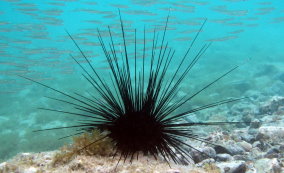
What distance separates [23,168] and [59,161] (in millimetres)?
421

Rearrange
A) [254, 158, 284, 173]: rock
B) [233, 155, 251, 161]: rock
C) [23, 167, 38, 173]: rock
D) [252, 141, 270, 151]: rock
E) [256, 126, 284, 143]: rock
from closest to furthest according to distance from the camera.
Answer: [23, 167, 38, 173]: rock < [254, 158, 284, 173]: rock < [233, 155, 251, 161]: rock < [252, 141, 270, 151]: rock < [256, 126, 284, 143]: rock

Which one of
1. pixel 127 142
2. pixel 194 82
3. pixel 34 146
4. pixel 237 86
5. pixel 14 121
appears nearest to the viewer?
pixel 127 142

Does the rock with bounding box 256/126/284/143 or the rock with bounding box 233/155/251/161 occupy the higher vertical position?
the rock with bounding box 256/126/284/143

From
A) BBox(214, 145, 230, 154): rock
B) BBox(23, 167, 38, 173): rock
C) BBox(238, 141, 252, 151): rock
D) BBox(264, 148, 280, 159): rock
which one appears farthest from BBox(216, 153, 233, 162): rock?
BBox(23, 167, 38, 173): rock

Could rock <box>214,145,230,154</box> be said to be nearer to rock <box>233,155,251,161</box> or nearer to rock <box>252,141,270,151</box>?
rock <box>233,155,251,161</box>

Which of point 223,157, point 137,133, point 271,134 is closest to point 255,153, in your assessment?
point 223,157

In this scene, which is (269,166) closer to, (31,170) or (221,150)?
(221,150)

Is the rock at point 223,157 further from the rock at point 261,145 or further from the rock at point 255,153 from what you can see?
the rock at point 261,145

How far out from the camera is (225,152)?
651cm

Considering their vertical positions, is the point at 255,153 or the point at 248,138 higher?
the point at 248,138

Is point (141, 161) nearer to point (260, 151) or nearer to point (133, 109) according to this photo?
point (133, 109)

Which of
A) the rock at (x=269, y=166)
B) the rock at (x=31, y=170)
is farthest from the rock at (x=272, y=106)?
the rock at (x=31, y=170)

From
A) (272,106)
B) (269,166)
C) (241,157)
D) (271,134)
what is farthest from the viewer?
(272,106)

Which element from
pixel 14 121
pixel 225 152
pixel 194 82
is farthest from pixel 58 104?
pixel 225 152
